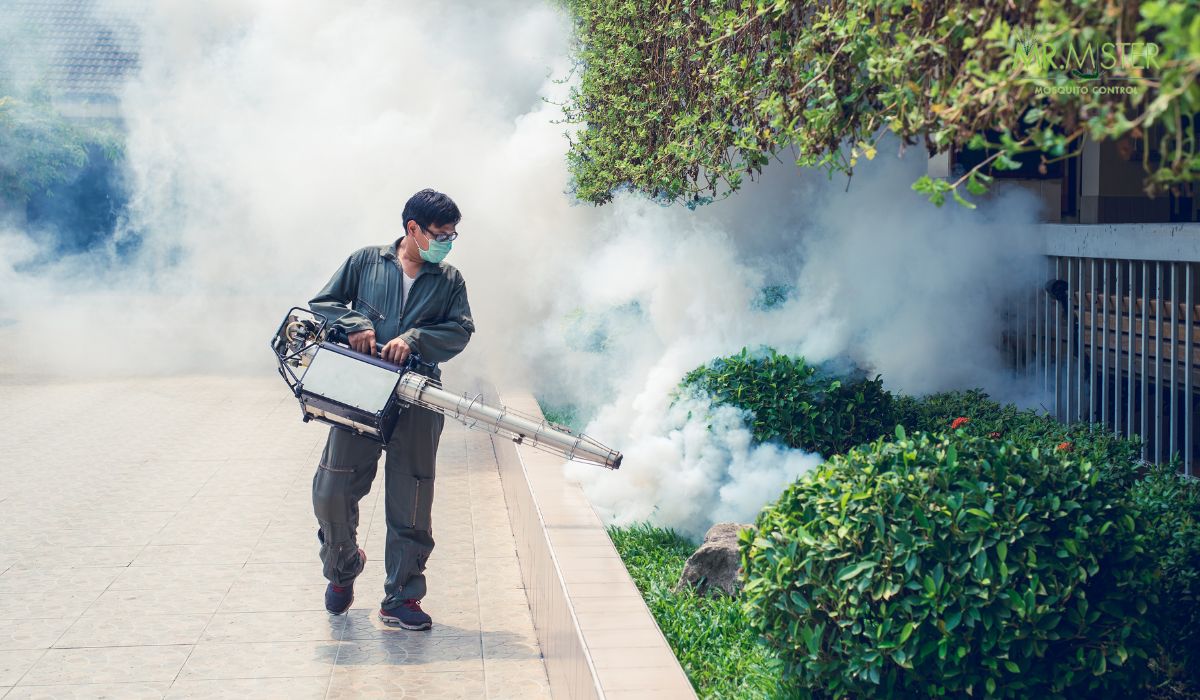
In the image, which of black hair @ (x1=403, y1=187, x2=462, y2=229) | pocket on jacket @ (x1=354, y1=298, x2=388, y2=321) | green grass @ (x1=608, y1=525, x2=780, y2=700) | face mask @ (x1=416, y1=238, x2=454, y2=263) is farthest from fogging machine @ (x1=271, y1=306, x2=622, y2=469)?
green grass @ (x1=608, y1=525, x2=780, y2=700)

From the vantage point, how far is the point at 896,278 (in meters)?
7.01

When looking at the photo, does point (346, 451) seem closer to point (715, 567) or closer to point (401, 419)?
point (401, 419)

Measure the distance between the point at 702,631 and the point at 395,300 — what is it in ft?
5.91

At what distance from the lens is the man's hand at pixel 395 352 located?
4301mm

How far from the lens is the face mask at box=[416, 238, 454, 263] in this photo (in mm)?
4504

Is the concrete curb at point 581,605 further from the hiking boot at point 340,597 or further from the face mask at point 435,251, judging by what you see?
the face mask at point 435,251

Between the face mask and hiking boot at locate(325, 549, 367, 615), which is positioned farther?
hiking boot at locate(325, 549, 367, 615)

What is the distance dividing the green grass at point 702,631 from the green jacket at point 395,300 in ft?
4.37

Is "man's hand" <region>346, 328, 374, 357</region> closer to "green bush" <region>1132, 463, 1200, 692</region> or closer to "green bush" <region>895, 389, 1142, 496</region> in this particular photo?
Result: "green bush" <region>895, 389, 1142, 496</region>

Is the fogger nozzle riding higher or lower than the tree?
lower

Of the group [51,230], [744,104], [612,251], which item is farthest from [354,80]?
[51,230]

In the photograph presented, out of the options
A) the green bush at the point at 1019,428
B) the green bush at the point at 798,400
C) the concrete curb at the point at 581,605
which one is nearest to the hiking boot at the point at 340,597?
the concrete curb at the point at 581,605

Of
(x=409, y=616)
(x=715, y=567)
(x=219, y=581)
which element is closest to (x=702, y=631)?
(x=715, y=567)

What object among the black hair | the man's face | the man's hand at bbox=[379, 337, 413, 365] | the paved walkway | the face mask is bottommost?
the paved walkway
